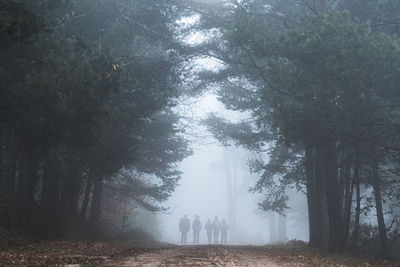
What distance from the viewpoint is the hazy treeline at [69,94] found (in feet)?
30.4

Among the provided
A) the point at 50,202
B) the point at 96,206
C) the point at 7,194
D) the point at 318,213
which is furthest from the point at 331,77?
the point at 96,206

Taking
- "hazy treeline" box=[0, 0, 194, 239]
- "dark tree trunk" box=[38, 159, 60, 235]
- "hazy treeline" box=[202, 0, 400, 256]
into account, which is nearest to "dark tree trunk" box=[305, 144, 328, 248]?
"hazy treeline" box=[202, 0, 400, 256]

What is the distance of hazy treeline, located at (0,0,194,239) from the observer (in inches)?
365

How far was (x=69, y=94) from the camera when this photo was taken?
956cm

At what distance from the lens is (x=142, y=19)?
15016 millimetres

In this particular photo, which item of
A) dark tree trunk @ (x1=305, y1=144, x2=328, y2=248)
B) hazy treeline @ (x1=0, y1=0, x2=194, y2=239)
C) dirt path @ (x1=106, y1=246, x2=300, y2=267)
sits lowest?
dirt path @ (x1=106, y1=246, x2=300, y2=267)

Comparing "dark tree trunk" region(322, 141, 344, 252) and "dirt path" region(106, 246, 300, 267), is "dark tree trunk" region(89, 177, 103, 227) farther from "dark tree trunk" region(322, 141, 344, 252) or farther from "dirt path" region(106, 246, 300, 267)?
"dark tree trunk" region(322, 141, 344, 252)

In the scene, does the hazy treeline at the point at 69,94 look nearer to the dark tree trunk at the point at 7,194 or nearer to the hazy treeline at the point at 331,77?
the dark tree trunk at the point at 7,194

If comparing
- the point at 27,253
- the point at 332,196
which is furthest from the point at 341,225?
the point at 27,253

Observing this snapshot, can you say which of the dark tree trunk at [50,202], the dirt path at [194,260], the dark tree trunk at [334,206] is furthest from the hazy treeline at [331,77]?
the dark tree trunk at [50,202]

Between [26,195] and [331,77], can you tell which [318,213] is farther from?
[26,195]

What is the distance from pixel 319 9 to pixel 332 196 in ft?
19.3

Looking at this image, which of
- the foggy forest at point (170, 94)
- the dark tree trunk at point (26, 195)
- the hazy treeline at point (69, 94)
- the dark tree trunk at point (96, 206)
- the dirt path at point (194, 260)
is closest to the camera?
the dirt path at point (194, 260)

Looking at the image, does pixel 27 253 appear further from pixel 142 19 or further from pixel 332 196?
pixel 142 19
